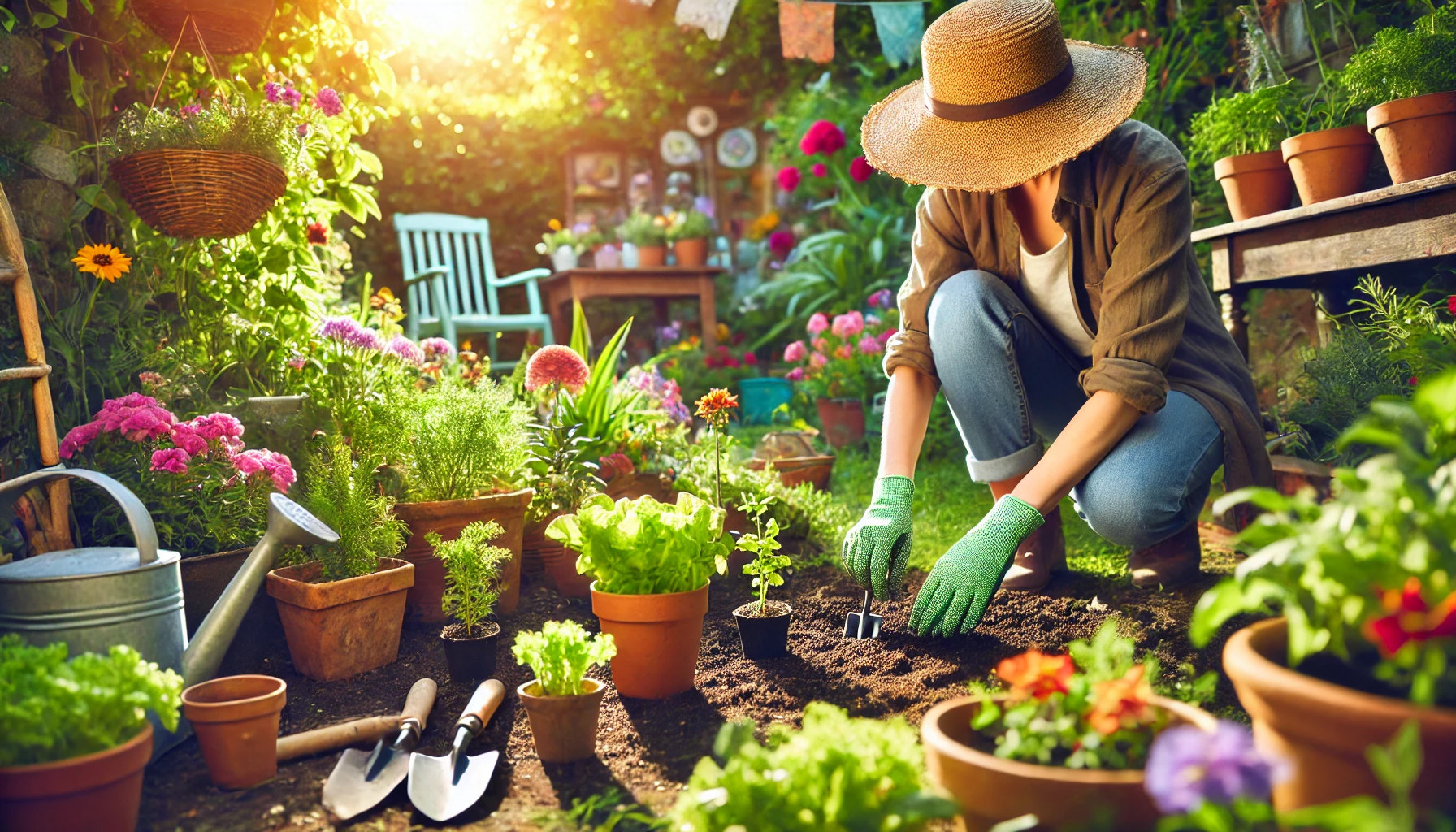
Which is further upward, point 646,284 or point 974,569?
point 646,284

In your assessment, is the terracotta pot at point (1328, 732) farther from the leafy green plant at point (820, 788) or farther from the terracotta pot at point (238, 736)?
the terracotta pot at point (238, 736)

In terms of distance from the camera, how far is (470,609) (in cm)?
175

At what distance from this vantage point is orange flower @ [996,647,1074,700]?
2.86 feet

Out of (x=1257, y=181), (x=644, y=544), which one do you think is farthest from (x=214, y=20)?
(x=1257, y=181)

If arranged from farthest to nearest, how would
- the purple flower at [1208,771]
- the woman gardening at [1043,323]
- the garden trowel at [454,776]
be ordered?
the woman gardening at [1043,323]
the garden trowel at [454,776]
the purple flower at [1208,771]

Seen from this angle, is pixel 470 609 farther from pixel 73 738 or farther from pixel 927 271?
pixel 927 271

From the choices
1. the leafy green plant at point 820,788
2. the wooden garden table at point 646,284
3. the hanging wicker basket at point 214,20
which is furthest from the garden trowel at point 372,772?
the wooden garden table at point 646,284

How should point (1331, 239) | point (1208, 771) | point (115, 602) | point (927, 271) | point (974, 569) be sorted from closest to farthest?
point (1208, 771) → point (115, 602) → point (974, 569) → point (927, 271) → point (1331, 239)

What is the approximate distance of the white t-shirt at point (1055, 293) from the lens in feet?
6.24

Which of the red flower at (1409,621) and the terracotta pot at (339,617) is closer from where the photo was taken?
the red flower at (1409,621)

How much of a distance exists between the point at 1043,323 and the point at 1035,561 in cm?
52

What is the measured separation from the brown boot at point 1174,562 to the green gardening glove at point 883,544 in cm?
60

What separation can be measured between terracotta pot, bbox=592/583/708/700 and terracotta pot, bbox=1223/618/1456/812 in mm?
922

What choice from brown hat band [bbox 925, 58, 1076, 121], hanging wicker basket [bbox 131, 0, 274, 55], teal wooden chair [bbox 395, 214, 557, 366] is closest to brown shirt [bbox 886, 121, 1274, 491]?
brown hat band [bbox 925, 58, 1076, 121]
